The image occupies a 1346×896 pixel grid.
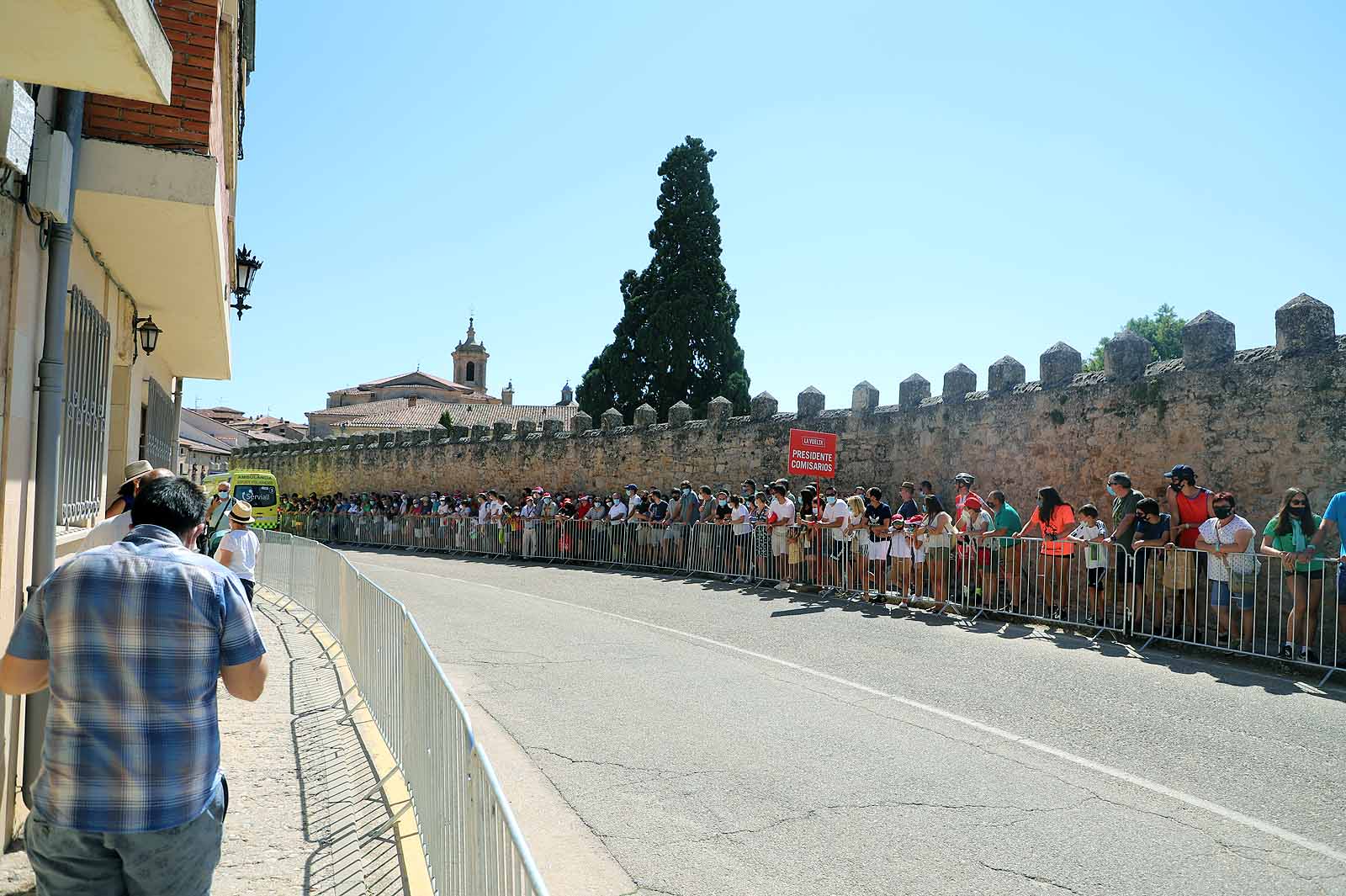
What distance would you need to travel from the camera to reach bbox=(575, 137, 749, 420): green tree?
35.5 m

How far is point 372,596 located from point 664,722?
7.46 ft

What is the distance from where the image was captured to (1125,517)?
9.80 meters

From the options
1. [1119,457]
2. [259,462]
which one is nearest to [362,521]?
[259,462]

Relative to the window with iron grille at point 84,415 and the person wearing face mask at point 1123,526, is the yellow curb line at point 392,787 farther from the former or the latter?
the person wearing face mask at point 1123,526

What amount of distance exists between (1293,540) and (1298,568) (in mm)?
300

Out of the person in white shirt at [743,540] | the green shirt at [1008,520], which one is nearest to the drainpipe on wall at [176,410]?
the person in white shirt at [743,540]

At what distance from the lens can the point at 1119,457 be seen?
13.2 meters

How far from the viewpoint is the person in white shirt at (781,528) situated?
Answer: 14.3m

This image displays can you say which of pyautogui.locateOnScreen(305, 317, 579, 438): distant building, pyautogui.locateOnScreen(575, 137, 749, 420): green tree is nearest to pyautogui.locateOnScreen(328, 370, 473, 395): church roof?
pyautogui.locateOnScreen(305, 317, 579, 438): distant building

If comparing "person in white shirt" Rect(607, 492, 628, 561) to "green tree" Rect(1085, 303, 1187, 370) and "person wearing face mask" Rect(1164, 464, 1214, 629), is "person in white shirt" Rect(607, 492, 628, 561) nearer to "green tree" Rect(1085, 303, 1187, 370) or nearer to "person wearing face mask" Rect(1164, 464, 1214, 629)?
"person wearing face mask" Rect(1164, 464, 1214, 629)

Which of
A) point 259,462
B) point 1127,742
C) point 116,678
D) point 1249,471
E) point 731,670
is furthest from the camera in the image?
point 259,462

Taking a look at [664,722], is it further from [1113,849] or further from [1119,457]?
[1119,457]

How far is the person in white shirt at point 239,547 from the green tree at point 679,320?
88.0ft

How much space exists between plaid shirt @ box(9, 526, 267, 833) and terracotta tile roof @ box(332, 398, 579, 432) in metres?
66.5
